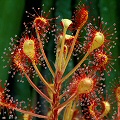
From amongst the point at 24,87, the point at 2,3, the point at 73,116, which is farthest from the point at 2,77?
the point at 73,116

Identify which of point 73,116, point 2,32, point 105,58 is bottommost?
point 73,116

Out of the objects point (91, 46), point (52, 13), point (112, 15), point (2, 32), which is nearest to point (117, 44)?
point (112, 15)

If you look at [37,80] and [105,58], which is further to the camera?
[37,80]

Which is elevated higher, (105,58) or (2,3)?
(2,3)

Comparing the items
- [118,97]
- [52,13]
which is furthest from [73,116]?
[52,13]

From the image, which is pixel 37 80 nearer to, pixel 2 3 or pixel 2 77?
pixel 2 77

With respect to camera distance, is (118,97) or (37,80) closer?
(118,97)

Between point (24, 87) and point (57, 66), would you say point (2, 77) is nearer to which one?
point (24, 87)

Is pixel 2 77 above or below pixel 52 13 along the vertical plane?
below
